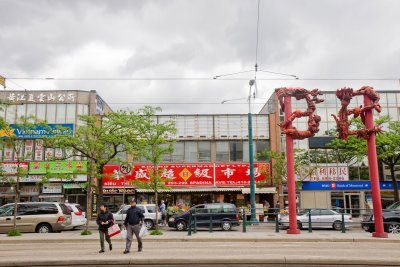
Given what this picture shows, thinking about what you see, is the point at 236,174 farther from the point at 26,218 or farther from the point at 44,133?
the point at 26,218

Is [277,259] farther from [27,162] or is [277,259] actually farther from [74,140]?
[27,162]

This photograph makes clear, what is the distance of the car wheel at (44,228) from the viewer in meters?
22.1

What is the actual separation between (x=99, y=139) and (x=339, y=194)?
77.2ft

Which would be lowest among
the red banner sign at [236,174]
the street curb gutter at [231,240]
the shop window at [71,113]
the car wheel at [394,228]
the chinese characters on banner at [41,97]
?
the street curb gutter at [231,240]

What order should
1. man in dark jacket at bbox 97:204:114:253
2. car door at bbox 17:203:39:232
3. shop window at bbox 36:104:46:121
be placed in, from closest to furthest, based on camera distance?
man in dark jacket at bbox 97:204:114:253
car door at bbox 17:203:39:232
shop window at bbox 36:104:46:121

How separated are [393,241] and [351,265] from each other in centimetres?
705

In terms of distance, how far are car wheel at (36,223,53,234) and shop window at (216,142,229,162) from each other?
18877mm

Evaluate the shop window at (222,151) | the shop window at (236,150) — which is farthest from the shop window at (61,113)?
the shop window at (236,150)

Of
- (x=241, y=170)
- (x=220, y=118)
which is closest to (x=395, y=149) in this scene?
(x=241, y=170)

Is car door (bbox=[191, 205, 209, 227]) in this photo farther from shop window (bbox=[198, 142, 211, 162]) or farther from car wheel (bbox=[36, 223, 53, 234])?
shop window (bbox=[198, 142, 211, 162])

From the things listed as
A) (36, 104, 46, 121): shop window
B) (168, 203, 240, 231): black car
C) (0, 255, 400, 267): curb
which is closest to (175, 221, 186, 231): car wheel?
(168, 203, 240, 231): black car

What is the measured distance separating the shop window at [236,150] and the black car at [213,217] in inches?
571

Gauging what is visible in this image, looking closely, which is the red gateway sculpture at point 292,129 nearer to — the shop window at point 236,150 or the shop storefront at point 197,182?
the shop storefront at point 197,182

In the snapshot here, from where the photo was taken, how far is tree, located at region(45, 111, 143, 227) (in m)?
22.9
